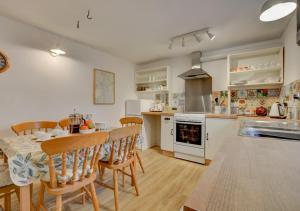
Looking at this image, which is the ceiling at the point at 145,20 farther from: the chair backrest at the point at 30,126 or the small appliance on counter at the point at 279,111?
the chair backrest at the point at 30,126

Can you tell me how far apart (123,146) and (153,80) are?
101 inches

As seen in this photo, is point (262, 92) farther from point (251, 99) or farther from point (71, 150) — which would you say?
point (71, 150)

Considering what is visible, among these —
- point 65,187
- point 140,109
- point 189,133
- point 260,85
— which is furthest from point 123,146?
point 260,85

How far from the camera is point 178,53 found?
3436 mm

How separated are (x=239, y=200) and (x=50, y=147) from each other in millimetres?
1041

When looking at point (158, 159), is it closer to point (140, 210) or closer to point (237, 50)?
point (140, 210)

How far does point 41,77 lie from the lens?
2355 mm

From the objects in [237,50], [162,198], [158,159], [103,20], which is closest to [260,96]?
[237,50]

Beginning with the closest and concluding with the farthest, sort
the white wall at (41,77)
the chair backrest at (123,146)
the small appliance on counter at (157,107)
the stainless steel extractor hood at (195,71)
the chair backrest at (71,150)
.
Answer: the chair backrest at (71,150) → the chair backrest at (123,146) → the white wall at (41,77) → the stainless steel extractor hood at (195,71) → the small appliance on counter at (157,107)

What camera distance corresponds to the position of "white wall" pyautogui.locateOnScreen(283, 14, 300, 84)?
1.81 meters

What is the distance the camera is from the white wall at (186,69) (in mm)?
3126

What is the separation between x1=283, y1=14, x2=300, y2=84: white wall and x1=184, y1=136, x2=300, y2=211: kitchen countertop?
1.68 m

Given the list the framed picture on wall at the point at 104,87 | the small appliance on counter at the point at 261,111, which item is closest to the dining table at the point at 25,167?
the framed picture on wall at the point at 104,87

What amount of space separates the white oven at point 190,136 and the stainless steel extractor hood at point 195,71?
872 mm
